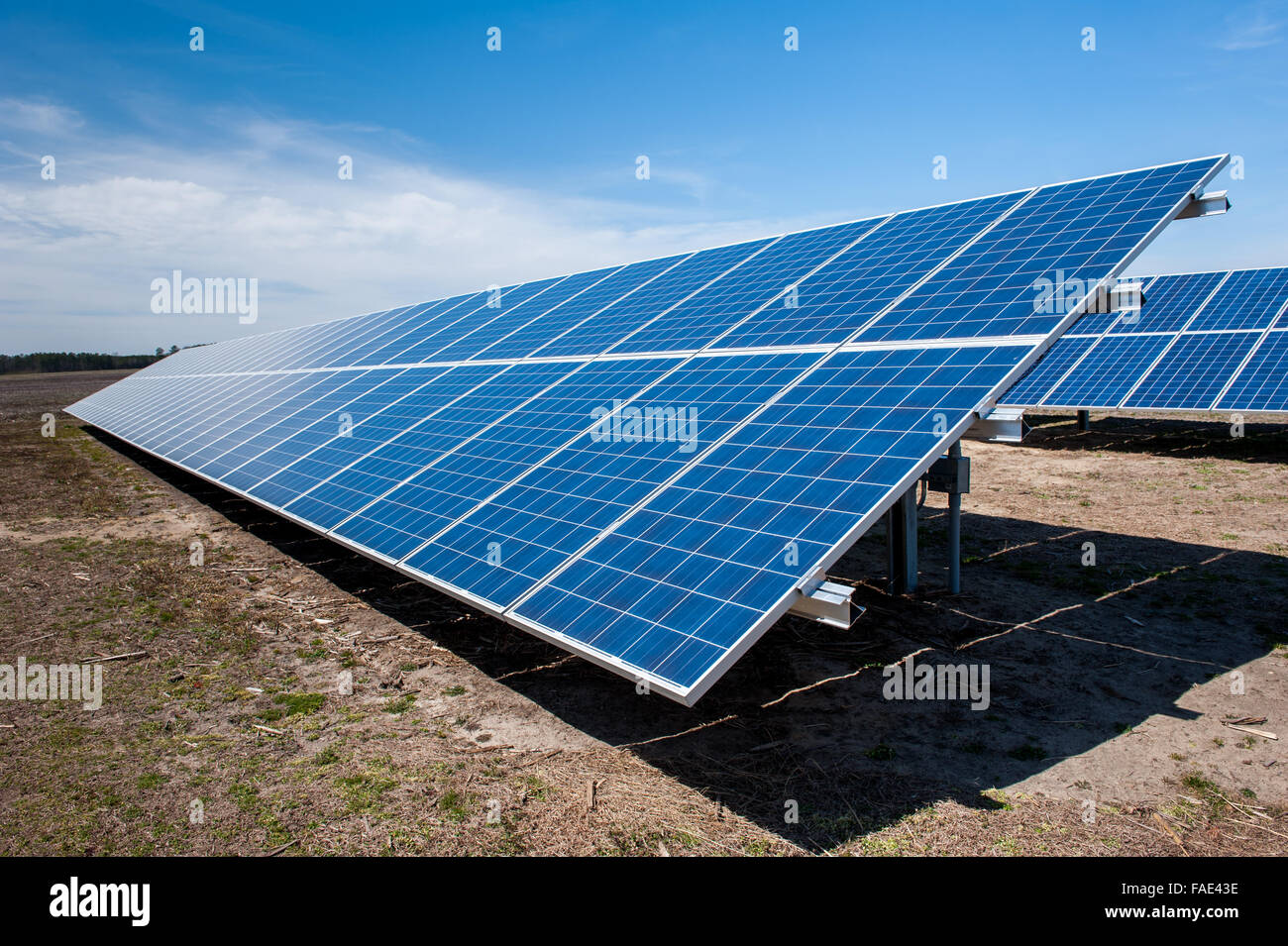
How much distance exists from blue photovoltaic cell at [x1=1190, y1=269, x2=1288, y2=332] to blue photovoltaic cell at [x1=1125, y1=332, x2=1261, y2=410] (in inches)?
35.0

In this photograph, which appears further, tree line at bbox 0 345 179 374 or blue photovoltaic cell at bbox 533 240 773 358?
tree line at bbox 0 345 179 374

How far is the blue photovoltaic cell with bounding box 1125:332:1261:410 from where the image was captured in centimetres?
2422

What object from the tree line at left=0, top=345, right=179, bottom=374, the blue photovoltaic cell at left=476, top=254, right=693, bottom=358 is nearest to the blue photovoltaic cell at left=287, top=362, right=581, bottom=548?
the blue photovoltaic cell at left=476, top=254, right=693, bottom=358

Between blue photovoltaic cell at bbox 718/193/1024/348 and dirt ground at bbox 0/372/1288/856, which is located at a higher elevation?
blue photovoltaic cell at bbox 718/193/1024/348

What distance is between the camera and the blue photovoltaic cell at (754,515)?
738cm

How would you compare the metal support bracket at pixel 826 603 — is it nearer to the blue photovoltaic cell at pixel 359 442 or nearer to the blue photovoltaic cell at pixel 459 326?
the blue photovoltaic cell at pixel 359 442

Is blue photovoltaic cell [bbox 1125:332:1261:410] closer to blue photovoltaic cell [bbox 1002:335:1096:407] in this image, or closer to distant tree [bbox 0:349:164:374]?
blue photovoltaic cell [bbox 1002:335:1096:407]

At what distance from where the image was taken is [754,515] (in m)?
8.45

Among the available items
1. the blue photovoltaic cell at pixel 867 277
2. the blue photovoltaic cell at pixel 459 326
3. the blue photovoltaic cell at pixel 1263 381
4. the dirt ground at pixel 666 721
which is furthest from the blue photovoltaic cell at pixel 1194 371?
the blue photovoltaic cell at pixel 459 326

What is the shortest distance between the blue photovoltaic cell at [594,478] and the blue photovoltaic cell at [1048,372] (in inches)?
792

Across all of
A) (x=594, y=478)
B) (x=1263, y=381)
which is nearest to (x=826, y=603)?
(x=594, y=478)

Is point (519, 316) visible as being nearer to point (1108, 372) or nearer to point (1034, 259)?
point (1034, 259)

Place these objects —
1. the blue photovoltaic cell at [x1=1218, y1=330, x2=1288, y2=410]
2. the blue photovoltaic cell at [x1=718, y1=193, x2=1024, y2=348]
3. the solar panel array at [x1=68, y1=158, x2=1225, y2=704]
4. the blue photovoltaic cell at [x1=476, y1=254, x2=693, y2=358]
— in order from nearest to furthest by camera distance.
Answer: the solar panel array at [x1=68, y1=158, x2=1225, y2=704] → the blue photovoltaic cell at [x1=718, y1=193, x2=1024, y2=348] → the blue photovoltaic cell at [x1=476, y1=254, x2=693, y2=358] → the blue photovoltaic cell at [x1=1218, y1=330, x2=1288, y2=410]

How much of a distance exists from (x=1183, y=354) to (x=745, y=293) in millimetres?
20122
